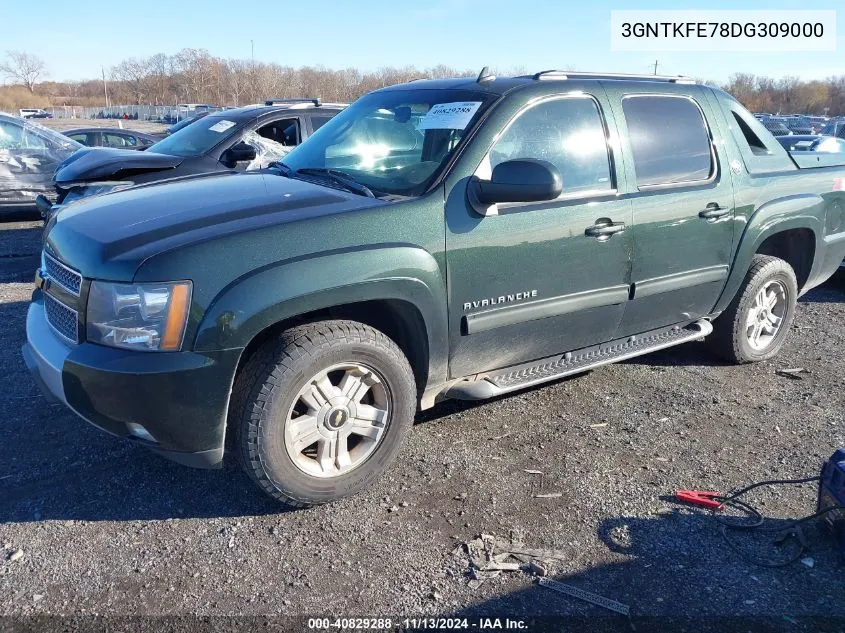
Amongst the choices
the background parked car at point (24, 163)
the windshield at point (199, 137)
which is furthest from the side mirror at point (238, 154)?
the background parked car at point (24, 163)

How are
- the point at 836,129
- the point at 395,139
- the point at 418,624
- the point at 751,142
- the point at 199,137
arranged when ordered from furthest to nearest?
the point at 836,129
the point at 199,137
the point at 751,142
the point at 395,139
the point at 418,624

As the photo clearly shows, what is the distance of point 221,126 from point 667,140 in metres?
4.82

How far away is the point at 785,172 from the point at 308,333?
3605 mm

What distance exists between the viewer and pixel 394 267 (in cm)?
308

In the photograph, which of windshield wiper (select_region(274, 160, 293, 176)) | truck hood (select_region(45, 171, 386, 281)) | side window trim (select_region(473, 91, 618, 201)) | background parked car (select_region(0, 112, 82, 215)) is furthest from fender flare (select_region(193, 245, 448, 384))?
background parked car (select_region(0, 112, 82, 215))

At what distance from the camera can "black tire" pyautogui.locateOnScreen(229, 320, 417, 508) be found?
2.91 metres

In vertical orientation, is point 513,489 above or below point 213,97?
below

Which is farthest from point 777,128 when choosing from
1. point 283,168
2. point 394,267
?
point 394,267

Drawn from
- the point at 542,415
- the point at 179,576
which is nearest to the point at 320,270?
the point at 179,576

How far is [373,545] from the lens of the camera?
2.97m

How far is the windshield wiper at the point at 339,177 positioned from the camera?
136 inches

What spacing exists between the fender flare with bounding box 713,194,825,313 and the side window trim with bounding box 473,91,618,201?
1206 millimetres

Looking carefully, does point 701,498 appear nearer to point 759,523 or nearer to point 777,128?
point 759,523

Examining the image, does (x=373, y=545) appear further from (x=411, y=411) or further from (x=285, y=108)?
(x=285, y=108)
